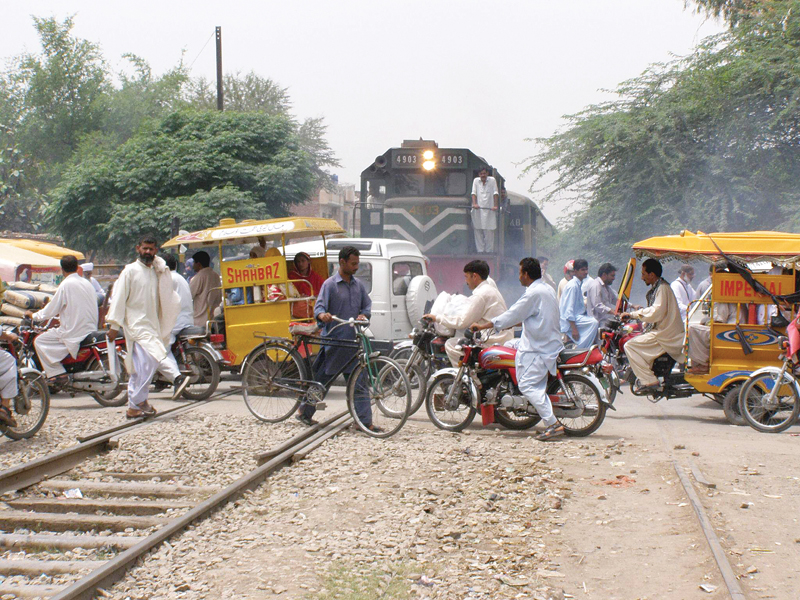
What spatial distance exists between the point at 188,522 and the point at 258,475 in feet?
3.88

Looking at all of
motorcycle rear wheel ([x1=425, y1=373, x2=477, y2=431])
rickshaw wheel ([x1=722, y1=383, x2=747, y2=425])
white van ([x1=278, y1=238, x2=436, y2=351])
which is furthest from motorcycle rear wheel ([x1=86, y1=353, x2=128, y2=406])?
rickshaw wheel ([x1=722, y1=383, x2=747, y2=425])

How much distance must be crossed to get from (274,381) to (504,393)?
2.41m

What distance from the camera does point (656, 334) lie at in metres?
9.84

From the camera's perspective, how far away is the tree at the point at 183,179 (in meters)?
25.4

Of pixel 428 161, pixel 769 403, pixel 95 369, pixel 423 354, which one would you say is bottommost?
pixel 769 403

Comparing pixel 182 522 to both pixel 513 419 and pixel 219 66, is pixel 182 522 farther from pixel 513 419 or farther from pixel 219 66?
pixel 219 66

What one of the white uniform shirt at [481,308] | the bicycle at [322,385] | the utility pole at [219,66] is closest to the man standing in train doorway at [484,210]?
the white uniform shirt at [481,308]

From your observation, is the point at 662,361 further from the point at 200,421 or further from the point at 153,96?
the point at 153,96

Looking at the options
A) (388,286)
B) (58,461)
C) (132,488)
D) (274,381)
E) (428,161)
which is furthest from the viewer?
(428,161)

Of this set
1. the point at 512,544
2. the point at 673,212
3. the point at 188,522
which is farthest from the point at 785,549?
the point at 673,212

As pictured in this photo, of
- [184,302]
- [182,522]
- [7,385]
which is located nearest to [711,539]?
[182,522]

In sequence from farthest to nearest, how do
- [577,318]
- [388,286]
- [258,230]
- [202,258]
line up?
[388,286] → [202,258] → [577,318] → [258,230]

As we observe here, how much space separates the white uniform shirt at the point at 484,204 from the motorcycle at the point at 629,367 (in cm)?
557

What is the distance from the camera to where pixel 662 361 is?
994 centimetres
